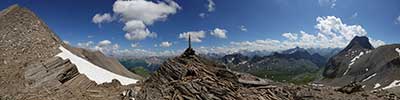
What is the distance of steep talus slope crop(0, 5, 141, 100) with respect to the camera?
116ft

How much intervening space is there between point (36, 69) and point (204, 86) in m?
21.0

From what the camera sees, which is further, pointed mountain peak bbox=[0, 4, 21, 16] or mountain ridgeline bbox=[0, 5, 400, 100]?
pointed mountain peak bbox=[0, 4, 21, 16]

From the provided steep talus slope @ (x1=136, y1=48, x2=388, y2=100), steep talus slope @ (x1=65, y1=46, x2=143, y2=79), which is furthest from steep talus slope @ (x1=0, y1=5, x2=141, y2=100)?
steep talus slope @ (x1=65, y1=46, x2=143, y2=79)

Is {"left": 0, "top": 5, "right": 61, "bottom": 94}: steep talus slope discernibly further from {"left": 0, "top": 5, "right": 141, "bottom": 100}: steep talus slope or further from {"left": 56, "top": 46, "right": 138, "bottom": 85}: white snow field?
{"left": 56, "top": 46, "right": 138, "bottom": 85}: white snow field

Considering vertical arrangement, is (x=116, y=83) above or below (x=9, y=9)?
below

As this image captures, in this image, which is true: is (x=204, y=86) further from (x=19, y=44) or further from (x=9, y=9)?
(x=9, y=9)

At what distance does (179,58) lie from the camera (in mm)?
35375

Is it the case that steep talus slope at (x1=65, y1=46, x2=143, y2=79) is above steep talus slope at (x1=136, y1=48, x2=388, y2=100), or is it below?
above

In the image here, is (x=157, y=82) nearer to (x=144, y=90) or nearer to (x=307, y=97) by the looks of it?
(x=144, y=90)

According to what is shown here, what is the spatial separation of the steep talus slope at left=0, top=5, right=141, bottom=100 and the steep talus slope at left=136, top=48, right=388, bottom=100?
12.5ft

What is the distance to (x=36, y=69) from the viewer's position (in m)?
40.4

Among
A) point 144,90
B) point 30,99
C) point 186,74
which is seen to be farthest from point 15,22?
point 186,74

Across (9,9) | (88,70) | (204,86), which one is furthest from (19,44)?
(204,86)

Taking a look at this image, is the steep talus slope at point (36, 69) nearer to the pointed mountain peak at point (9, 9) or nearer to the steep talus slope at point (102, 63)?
the pointed mountain peak at point (9, 9)
